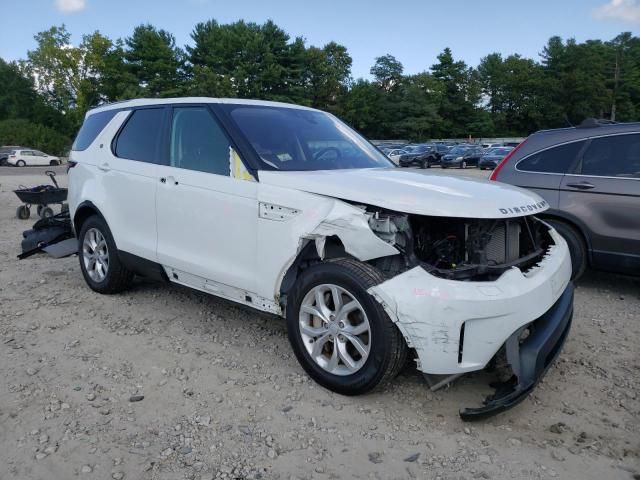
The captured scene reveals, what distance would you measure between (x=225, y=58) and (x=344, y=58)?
30.7 m

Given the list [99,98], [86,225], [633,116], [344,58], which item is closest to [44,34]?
[99,98]

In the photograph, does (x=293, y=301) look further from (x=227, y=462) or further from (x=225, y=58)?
(x=225, y=58)

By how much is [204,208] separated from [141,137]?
1.22 m

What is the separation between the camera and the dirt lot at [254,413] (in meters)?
2.56

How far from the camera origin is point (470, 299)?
2703 mm

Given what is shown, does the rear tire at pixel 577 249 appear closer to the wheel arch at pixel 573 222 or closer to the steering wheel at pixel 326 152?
the wheel arch at pixel 573 222

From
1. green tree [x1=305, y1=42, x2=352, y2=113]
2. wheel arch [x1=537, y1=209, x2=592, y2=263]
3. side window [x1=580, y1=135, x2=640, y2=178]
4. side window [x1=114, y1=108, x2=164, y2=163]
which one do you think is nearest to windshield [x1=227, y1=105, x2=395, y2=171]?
side window [x1=114, y1=108, x2=164, y2=163]

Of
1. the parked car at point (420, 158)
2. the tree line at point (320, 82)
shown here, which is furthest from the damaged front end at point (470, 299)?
the tree line at point (320, 82)

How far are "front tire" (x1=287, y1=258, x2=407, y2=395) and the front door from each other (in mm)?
501

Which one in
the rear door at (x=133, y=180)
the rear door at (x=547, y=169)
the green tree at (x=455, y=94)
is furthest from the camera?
the green tree at (x=455, y=94)

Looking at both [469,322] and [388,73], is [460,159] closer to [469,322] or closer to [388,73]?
[469,322]

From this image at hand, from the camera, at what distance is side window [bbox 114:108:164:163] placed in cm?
434

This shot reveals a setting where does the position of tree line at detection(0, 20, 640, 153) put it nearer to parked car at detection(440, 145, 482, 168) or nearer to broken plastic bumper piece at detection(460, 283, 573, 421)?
parked car at detection(440, 145, 482, 168)

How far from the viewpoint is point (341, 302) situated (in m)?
3.09
